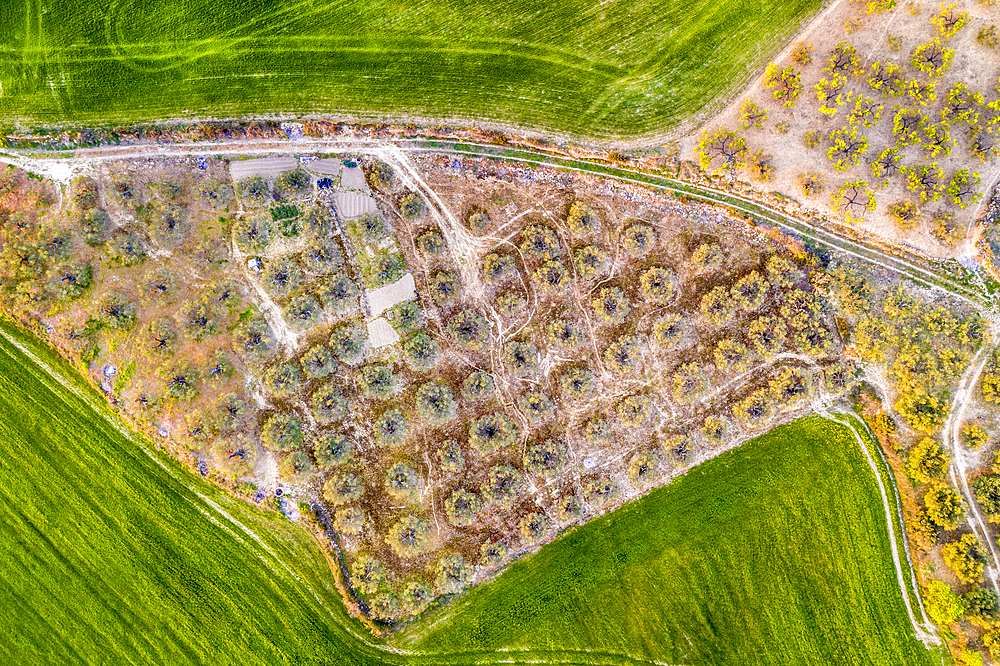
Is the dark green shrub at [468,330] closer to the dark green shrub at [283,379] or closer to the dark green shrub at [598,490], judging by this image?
the dark green shrub at [283,379]

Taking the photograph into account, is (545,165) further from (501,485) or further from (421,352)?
(501,485)

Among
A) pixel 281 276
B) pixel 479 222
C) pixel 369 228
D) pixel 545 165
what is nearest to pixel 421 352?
pixel 369 228

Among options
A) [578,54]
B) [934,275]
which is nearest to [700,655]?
Result: [934,275]

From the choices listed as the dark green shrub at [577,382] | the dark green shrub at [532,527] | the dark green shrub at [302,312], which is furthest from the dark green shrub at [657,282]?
the dark green shrub at [302,312]

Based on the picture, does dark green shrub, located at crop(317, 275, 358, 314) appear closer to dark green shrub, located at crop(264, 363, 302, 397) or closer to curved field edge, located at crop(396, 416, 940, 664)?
dark green shrub, located at crop(264, 363, 302, 397)

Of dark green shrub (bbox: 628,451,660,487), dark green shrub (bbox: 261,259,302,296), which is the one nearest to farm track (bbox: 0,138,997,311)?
dark green shrub (bbox: 261,259,302,296)

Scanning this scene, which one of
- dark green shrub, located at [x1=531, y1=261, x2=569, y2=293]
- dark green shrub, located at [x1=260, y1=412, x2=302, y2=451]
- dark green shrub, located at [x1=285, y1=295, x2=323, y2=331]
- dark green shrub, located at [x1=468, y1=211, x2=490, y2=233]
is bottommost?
dark green shrub, located at [x1=260, y1=412, x2=302, y2=451]

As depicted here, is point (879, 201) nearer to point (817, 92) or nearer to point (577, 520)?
point (817, 92)
